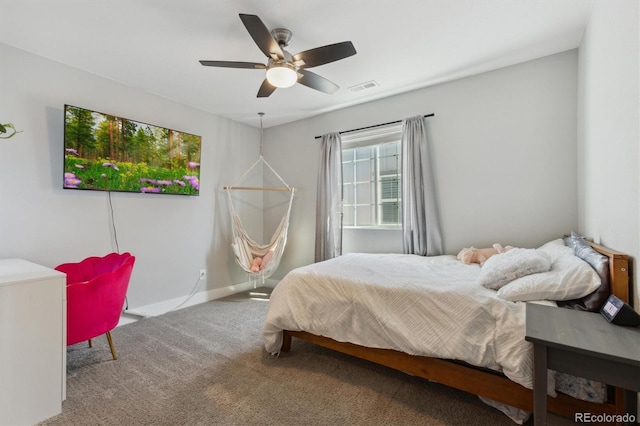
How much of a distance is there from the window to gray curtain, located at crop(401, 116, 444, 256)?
244 mm

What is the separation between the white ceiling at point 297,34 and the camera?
1.75 metres

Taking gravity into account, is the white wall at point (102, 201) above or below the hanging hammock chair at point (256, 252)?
above

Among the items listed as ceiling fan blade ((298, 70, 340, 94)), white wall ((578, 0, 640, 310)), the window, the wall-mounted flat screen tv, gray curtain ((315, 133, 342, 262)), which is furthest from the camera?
gray curtain ((315, 133, 342, 262))

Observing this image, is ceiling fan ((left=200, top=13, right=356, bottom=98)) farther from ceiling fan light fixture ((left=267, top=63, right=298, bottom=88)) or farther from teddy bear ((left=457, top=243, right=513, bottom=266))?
teddy bear ((left=457, top=243, right=513, bottom=266))

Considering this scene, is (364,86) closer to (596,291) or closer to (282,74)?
(282,74)

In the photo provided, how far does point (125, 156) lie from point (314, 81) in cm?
199

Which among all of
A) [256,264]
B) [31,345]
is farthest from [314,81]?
[31,345]

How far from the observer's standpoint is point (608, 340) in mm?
928

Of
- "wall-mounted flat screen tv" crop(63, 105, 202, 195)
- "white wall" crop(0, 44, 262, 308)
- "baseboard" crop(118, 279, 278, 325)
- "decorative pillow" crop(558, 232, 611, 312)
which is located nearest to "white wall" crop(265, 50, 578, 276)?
"decorative pillow" crop(558, 232, 611, 312)

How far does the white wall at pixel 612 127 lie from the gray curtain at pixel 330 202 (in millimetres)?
2225

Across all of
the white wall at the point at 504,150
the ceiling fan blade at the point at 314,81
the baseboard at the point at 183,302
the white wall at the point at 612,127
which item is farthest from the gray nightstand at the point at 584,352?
the baseboard at the point at 183,302

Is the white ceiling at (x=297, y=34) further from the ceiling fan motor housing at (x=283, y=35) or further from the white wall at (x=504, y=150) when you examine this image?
the white wall at (x=504, y=150)

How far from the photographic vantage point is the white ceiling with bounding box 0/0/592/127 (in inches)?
69.0

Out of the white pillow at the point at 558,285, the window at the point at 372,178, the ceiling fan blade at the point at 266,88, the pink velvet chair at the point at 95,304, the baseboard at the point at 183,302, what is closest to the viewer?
the white pillow at the point at 558,285
